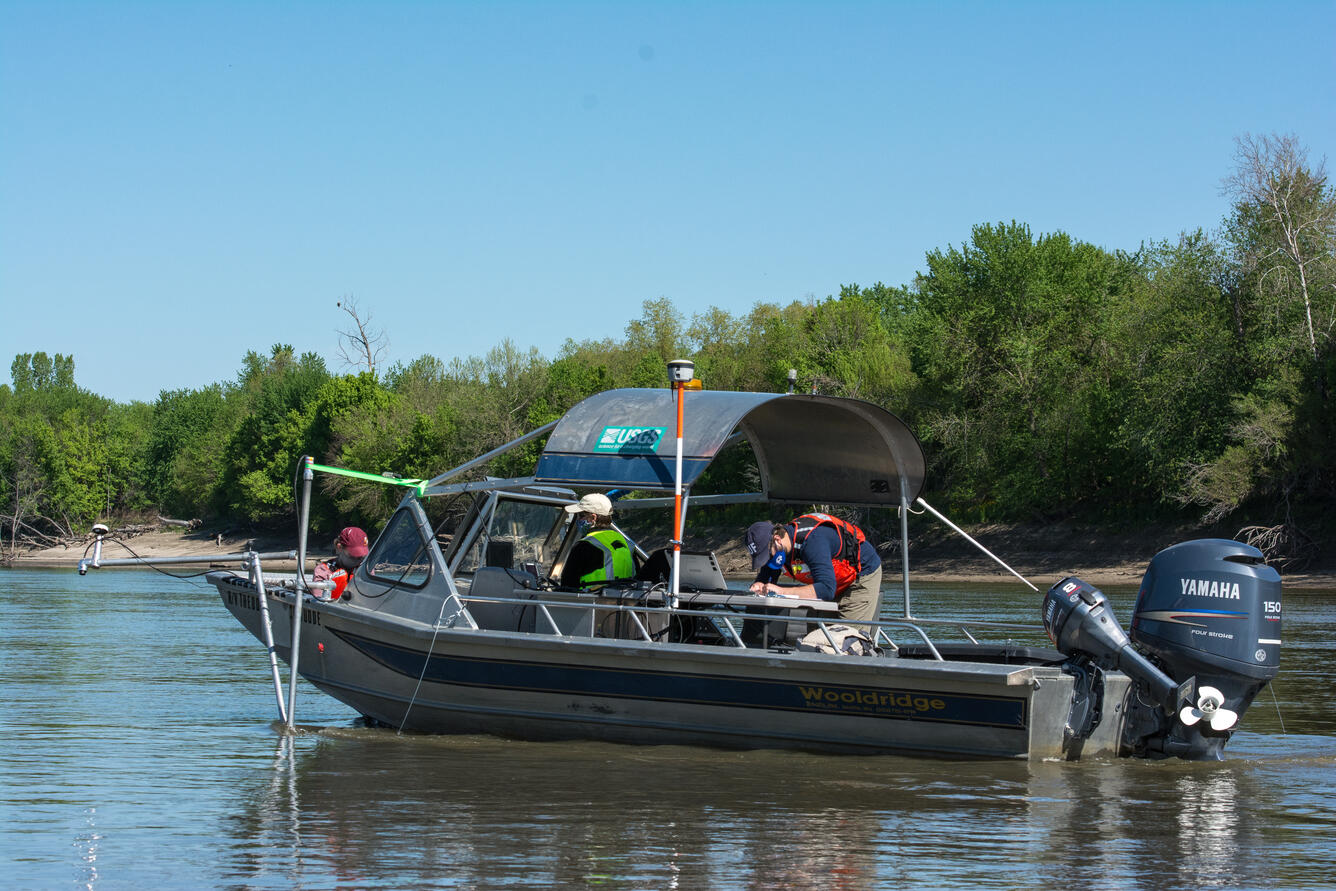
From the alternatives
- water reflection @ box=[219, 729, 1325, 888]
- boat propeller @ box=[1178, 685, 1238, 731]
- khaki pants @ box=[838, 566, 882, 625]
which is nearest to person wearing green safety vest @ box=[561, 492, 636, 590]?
water reflection @ box=[219, 729, 1325, 888]

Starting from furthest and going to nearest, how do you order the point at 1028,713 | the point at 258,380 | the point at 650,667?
the point at 258,380 → the point at 650,667 → the point at 1028,713

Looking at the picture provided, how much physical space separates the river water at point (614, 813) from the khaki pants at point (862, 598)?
139 cm

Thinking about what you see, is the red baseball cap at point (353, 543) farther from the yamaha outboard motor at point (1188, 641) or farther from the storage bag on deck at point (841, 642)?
the yamaha outboard motor at point (1188, 641)

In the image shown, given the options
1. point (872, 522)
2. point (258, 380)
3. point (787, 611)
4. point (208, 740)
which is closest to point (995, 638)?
point (787, 611)

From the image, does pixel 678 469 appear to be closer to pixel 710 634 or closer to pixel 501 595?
pixel 710 634

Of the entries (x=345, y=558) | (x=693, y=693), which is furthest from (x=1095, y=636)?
(x=345, y=558)

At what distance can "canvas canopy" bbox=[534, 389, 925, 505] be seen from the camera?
30.0 feet

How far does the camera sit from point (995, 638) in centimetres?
1864

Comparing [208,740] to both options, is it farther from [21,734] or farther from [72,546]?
[72,546]

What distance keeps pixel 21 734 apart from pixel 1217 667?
8.94 metres

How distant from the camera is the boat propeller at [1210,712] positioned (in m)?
8.25

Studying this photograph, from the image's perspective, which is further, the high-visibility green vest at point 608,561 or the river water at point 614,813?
the high-visibility green vest at point 608,561

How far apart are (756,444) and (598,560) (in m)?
1.93

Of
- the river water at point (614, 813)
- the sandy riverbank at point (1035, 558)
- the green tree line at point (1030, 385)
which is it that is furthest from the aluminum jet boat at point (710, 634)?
the sandy riverbank at point (1035, 558)
